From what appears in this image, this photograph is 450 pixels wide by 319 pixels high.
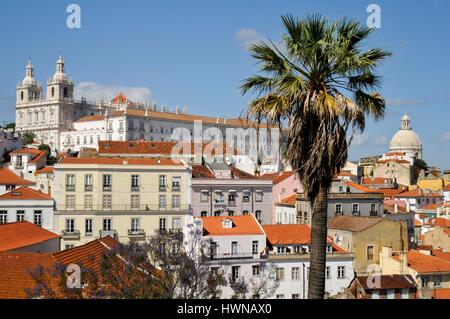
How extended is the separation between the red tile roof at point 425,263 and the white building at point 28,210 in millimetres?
20580

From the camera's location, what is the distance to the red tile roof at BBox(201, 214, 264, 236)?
33.4 meters

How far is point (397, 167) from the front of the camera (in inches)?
4328

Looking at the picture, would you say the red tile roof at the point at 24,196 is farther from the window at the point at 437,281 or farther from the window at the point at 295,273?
the window at the point at 437,281

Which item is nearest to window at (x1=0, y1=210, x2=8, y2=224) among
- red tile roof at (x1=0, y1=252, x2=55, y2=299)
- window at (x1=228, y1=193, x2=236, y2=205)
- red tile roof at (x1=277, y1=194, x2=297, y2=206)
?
window at (x1=228, y1=193, x2=236, y2=205)

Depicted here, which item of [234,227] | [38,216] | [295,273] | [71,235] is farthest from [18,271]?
[38,216]

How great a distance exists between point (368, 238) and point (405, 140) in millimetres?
127828

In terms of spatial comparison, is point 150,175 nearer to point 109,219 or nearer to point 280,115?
point 109,219

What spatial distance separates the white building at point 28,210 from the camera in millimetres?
37531

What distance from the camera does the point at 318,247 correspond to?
738 cm

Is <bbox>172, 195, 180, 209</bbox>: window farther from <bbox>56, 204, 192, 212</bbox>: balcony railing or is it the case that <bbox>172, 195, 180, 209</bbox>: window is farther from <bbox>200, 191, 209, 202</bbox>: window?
<bbox>200, 191, 209, 202</bbox>: window

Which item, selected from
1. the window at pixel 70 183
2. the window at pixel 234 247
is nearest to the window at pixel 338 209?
the window at pixel 234 247

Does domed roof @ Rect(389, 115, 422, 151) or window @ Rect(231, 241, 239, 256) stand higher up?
domed roof @ Rect(389, 115, 422, 151)

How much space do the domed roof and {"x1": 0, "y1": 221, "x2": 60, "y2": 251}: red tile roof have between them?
466 ft
